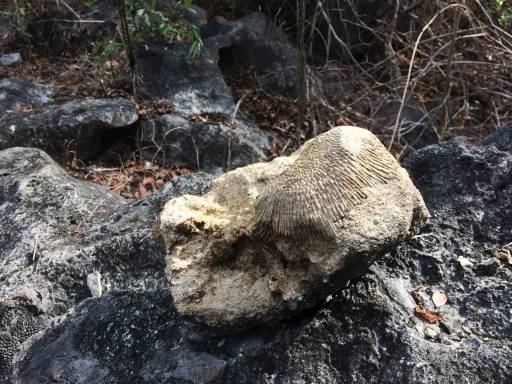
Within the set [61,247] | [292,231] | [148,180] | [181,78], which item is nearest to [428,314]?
[292,231]

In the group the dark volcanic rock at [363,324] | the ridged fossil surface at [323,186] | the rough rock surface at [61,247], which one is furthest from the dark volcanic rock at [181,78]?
the ridged fossil surface at [323,186]

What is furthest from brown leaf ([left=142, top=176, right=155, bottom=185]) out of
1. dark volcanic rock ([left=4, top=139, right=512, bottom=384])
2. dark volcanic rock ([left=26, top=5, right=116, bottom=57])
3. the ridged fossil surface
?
the ridged fossil surface

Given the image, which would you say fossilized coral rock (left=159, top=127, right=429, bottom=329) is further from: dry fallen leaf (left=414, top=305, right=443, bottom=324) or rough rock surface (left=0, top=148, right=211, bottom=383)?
rough rock surface (left=0, top=148, right=211, bottom=383)

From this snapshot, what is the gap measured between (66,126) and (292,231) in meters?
3.22

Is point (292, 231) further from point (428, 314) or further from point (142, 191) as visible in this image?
point (142, 191)

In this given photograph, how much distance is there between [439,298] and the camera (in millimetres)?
2004

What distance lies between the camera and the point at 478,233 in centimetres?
222

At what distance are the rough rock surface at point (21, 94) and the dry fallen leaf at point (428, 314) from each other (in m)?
4.12

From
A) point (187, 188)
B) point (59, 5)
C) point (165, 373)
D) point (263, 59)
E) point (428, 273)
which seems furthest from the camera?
point (59, 5)

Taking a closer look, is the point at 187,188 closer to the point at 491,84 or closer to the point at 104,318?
the point at 104,318

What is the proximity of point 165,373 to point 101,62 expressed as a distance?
3.94 metres

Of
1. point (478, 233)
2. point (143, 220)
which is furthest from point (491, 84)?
point (143, 220)

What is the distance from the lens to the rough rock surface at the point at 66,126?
4465mm

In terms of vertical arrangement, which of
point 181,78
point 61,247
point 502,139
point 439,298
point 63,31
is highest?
point 502,139
